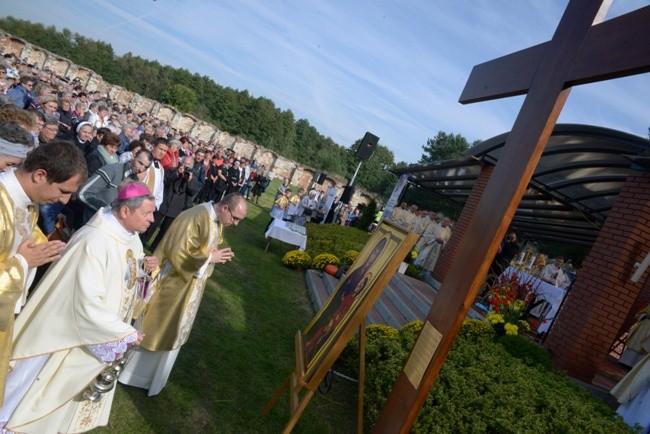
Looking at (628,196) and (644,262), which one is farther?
(628,196)

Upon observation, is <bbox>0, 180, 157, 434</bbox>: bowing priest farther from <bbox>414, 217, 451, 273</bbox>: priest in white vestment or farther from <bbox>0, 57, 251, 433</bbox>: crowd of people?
<bbox>414, 217, 451, 273</bbox>: priest in white vestment

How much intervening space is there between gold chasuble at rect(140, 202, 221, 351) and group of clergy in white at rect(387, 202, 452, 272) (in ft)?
33.8

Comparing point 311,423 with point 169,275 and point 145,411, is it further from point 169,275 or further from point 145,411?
point 169,275

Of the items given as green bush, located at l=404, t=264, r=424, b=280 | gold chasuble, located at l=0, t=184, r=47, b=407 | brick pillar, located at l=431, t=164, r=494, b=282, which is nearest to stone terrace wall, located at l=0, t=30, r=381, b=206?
brick pillar, located at l=431, t=164, r=494, b=282

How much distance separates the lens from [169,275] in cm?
449

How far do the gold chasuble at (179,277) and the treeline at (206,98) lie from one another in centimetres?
4960

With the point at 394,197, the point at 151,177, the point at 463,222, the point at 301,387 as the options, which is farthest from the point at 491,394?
the point at 394,197

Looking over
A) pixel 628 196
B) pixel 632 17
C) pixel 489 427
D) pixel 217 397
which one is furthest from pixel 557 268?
pixel 632 17

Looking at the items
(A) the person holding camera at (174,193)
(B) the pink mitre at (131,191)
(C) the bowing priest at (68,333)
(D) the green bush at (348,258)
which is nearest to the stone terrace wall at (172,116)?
(D) the green bush at (348,258)

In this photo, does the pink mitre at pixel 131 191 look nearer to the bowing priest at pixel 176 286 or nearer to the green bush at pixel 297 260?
the bowing priest at pixel 176 286

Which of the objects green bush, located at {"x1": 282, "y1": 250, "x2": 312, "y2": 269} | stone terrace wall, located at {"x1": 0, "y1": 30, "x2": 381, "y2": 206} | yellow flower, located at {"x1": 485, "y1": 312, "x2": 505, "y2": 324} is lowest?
green bush, located at {"x1": 282, "y1": 250, "x2": 312, "y2": 269}

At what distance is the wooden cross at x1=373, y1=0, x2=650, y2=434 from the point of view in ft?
6.65

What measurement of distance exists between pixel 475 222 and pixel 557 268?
13.0 metres

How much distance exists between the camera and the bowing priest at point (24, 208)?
2.37 meters
